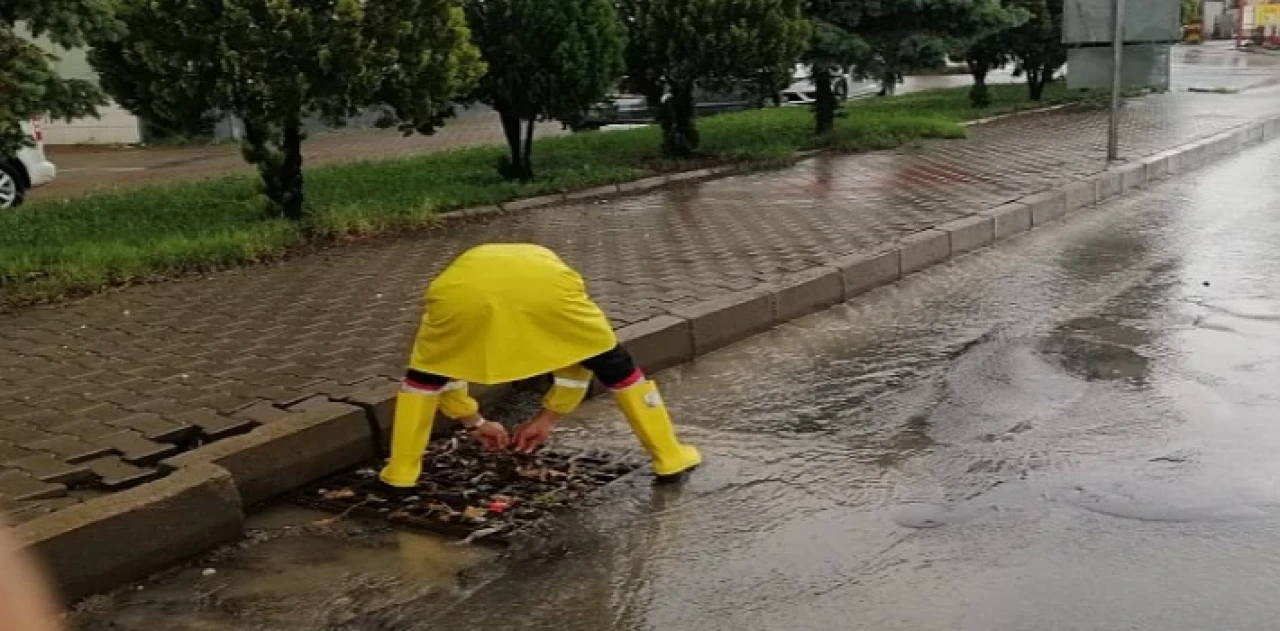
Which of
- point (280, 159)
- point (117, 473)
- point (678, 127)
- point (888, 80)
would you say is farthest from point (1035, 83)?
point (117, 473)

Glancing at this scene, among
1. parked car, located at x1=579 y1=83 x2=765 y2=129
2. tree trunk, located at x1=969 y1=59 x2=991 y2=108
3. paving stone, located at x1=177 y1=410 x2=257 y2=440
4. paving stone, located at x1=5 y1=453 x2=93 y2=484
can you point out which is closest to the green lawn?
parked car, located at x1=579 y1=83 x2=765 y2=129

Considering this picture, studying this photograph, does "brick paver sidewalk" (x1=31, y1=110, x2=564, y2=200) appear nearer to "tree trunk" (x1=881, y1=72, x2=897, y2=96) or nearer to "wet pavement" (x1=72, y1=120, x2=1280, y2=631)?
"tree trunk" (x1=881, y1=72, x2=897, y2=96)

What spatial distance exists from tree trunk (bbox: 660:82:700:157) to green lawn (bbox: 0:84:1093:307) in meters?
0.23

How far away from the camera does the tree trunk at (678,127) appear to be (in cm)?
1381

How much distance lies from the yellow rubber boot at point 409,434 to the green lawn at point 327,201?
3832mm

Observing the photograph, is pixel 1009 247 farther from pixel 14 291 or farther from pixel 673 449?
pixel 14 291

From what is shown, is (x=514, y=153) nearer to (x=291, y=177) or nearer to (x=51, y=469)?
(x=291, y=177)

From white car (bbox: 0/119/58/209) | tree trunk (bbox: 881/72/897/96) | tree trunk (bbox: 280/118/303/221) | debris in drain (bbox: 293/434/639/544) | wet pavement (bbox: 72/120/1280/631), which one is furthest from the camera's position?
tree trunk (bbox: 881/72/897/96)

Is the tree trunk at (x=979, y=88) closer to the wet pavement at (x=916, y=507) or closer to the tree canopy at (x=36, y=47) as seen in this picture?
the wet pavement at (x=916, y=507)

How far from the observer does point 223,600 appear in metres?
4.01

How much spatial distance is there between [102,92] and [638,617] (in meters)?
6.47

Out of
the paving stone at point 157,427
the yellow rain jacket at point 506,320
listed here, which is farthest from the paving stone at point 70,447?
the yellow rain jacket at point 506,320

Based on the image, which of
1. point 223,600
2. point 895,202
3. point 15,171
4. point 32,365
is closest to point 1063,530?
point 223,600

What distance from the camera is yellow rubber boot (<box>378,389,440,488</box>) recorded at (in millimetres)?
4777
